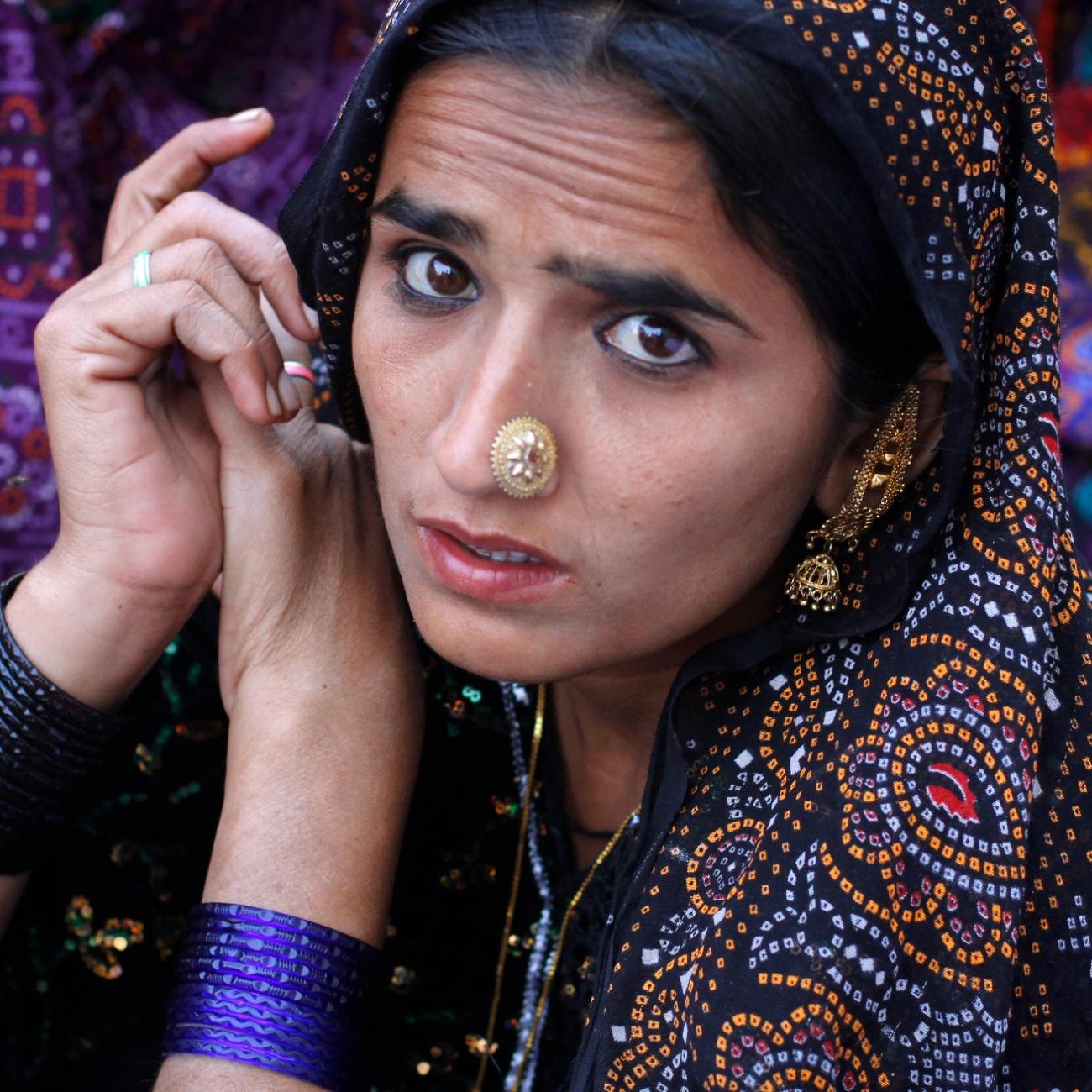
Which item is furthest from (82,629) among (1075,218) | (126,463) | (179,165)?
(1075,218)

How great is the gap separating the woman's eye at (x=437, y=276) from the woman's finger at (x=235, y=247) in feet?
1.03

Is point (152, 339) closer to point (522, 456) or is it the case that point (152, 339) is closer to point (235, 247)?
point (235, 247)

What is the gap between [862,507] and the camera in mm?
1525

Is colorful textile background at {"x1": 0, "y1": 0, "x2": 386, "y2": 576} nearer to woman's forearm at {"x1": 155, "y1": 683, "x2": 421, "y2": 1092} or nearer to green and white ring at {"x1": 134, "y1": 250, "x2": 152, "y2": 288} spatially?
green and white ring at {"x1": 134, "y1": 250, "x2": 152, "y2": 288}

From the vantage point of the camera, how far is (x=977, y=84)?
1.39 meters

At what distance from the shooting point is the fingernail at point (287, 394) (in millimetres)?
1783

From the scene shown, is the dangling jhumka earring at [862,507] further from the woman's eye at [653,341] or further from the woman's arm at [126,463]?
the woman's arm at [126,463]

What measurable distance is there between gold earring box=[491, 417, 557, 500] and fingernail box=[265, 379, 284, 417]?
21.2 inches

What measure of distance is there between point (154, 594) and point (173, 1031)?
58cm

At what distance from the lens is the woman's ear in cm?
149

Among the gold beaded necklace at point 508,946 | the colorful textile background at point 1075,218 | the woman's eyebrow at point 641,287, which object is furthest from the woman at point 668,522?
the colorful textile background at point 1075,218

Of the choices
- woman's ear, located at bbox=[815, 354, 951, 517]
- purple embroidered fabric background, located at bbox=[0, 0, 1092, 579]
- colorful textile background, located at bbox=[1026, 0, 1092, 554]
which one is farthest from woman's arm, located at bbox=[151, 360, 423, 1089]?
colorful textile background, located at bbox=[1026, 0, 1092, 554]

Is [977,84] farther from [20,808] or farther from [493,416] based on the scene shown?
[20,808]

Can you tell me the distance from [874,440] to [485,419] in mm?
489
